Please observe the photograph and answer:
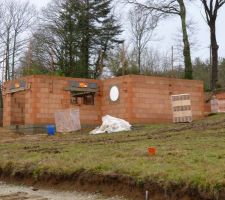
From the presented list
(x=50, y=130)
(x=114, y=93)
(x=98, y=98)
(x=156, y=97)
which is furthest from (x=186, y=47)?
(x=50, y=130)

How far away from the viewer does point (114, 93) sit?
26438 mm

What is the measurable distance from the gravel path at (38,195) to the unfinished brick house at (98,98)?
14795 mm

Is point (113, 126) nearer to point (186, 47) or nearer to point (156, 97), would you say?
point (156, 97)

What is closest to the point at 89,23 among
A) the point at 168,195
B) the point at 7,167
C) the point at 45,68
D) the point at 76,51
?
the point at 76,51

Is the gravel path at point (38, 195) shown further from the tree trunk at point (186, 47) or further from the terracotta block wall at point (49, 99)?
the tree trunk at point (186, 47)

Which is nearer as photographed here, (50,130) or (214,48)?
(50,130)

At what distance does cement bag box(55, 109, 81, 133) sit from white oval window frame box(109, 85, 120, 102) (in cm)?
231

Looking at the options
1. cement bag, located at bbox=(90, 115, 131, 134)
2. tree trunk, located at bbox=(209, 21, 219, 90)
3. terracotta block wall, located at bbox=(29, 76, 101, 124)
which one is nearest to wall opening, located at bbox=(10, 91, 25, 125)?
terracotta block wall, located at bbox=(29, 76, 101, 124)

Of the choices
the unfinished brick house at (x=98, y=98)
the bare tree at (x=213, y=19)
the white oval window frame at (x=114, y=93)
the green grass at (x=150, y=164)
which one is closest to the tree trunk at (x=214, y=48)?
the bare tree at (x=213, y=19)

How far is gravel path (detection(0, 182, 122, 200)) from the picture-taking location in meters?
8.99

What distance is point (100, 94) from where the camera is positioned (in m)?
27.7

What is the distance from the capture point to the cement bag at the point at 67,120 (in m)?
24.8

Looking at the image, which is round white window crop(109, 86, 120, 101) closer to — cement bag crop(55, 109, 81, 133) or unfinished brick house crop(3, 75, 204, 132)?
unfinished brick house crop(3, 75, 204, 132)

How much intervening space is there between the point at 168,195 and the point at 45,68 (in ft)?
125
